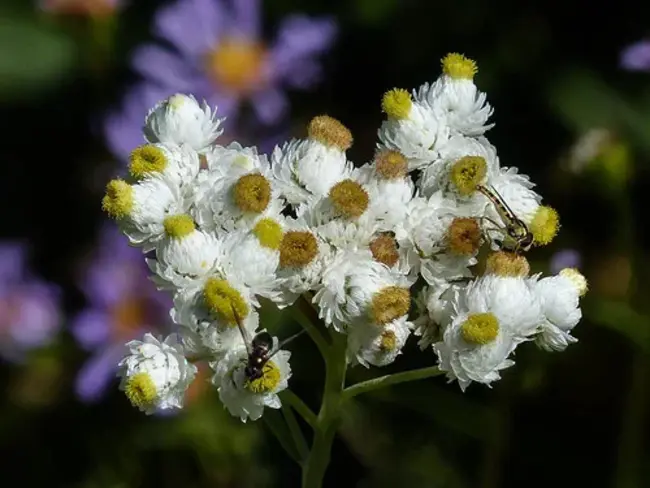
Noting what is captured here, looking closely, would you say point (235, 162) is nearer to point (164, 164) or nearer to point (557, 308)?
point (164, 164)

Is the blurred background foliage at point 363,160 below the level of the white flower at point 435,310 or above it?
below

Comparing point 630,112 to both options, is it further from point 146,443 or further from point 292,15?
point 146,443

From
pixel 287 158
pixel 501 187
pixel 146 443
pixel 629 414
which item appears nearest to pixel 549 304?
pixel 501 187

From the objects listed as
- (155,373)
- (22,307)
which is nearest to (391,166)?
(155,373)

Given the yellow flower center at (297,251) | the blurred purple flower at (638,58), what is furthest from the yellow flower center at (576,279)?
the blurred purple flower at (638,58)

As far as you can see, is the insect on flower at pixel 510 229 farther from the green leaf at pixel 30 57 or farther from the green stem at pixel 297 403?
the green leaf at pixel 30 57

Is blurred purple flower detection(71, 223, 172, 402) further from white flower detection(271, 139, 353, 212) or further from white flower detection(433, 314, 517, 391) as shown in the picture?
white flower detection(433, 314, 517, 391)

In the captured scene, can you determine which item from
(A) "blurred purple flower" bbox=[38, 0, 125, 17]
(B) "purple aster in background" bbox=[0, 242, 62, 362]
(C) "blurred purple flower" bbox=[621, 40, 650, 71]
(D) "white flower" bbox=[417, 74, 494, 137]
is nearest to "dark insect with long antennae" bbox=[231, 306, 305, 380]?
(D) "white flower" bbox=[417, 74, 494, 137]
